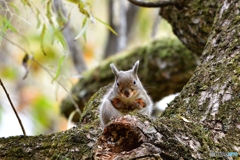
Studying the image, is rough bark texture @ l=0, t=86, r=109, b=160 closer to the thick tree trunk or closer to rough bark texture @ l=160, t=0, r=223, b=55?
the thick tree trunk

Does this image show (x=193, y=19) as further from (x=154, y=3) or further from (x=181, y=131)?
(x=181, y=131)

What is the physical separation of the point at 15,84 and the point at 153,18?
18.6 ft

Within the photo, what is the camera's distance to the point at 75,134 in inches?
80.4

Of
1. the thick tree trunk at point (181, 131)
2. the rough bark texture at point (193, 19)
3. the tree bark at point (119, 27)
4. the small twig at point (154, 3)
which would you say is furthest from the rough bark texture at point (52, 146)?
the tree bark at point (119, 27)

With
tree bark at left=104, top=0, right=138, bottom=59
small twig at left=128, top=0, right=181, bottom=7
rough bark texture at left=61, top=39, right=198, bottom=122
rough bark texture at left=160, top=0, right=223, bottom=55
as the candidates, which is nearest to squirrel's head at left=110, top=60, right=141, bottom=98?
small twig at left=128, top=0, right=181, bottom=7

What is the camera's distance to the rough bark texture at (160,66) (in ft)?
18.0

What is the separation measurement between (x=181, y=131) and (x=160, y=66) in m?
3.79

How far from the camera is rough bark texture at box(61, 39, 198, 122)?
549 centimetres

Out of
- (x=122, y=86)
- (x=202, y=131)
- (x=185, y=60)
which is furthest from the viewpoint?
(x=185, y=60)

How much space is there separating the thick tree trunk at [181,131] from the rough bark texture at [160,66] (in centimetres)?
274

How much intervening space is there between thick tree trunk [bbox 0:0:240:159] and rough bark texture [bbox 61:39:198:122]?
2.74m

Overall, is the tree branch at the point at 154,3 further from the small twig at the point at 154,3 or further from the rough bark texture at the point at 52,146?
the rough bark texture at the point at 52,146

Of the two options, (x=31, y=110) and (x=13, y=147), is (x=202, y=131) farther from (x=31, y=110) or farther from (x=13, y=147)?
(x=31, y=110)

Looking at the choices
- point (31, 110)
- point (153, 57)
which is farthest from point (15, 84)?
point (153, 57)
